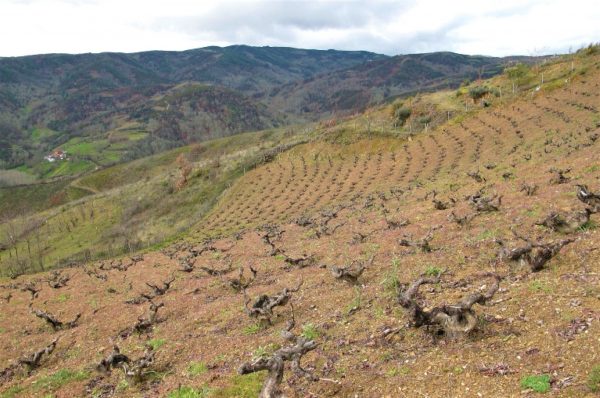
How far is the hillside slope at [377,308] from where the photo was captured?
36.3 ft

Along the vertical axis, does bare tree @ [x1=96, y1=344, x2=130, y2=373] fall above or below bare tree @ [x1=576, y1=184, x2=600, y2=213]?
below

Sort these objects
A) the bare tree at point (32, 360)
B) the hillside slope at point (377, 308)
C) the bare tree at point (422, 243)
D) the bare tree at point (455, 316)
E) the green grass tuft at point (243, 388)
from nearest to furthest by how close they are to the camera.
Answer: the hillside slope at point (377, 308)
the bare tree at point (455, 316)
the green grass tuft at point (243, 388)
the bare tree at point (32, 360)
the bare tree at point (422, 243)

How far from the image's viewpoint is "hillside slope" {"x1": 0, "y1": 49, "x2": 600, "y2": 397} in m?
11.1

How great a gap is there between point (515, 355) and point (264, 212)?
71800 millimetres

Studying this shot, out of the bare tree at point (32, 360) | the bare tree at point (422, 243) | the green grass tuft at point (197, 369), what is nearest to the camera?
the green grass tuft at point (197, 369)

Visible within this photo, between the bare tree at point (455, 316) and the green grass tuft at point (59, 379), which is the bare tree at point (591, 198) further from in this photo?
the green grass tuft at point (59, 379)

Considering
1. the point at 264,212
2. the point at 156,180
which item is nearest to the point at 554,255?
the point at 264,212

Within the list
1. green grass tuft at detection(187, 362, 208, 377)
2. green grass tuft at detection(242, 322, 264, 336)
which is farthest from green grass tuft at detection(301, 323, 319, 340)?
green grass tuft at detection(187, 362, 208, 377)

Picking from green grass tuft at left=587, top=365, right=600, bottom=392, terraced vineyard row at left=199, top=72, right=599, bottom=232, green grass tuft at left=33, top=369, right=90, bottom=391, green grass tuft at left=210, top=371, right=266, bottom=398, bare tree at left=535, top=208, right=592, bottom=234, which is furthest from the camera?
terraced vineyard row at left=199, top=72, right=599, bottom=232

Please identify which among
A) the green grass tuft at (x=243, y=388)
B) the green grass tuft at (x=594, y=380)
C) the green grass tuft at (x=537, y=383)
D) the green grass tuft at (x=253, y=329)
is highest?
the green grass tuft at (x=594, y=380)

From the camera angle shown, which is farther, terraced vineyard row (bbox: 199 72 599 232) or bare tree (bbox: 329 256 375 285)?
terraced vineyard row (bbox: 199 72 599 232)

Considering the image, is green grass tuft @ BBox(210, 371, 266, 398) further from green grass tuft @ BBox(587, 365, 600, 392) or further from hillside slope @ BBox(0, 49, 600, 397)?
green grass tuft @ BBox(587, 365, 600, 392)

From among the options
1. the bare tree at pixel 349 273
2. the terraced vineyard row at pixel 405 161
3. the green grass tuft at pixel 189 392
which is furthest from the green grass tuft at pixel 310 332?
the terraced vineyard row at pixel 405 161

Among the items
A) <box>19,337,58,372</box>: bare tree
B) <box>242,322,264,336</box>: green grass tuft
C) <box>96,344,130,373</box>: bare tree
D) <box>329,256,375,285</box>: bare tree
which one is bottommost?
<box>19,337,58,372</box>: bare tree
